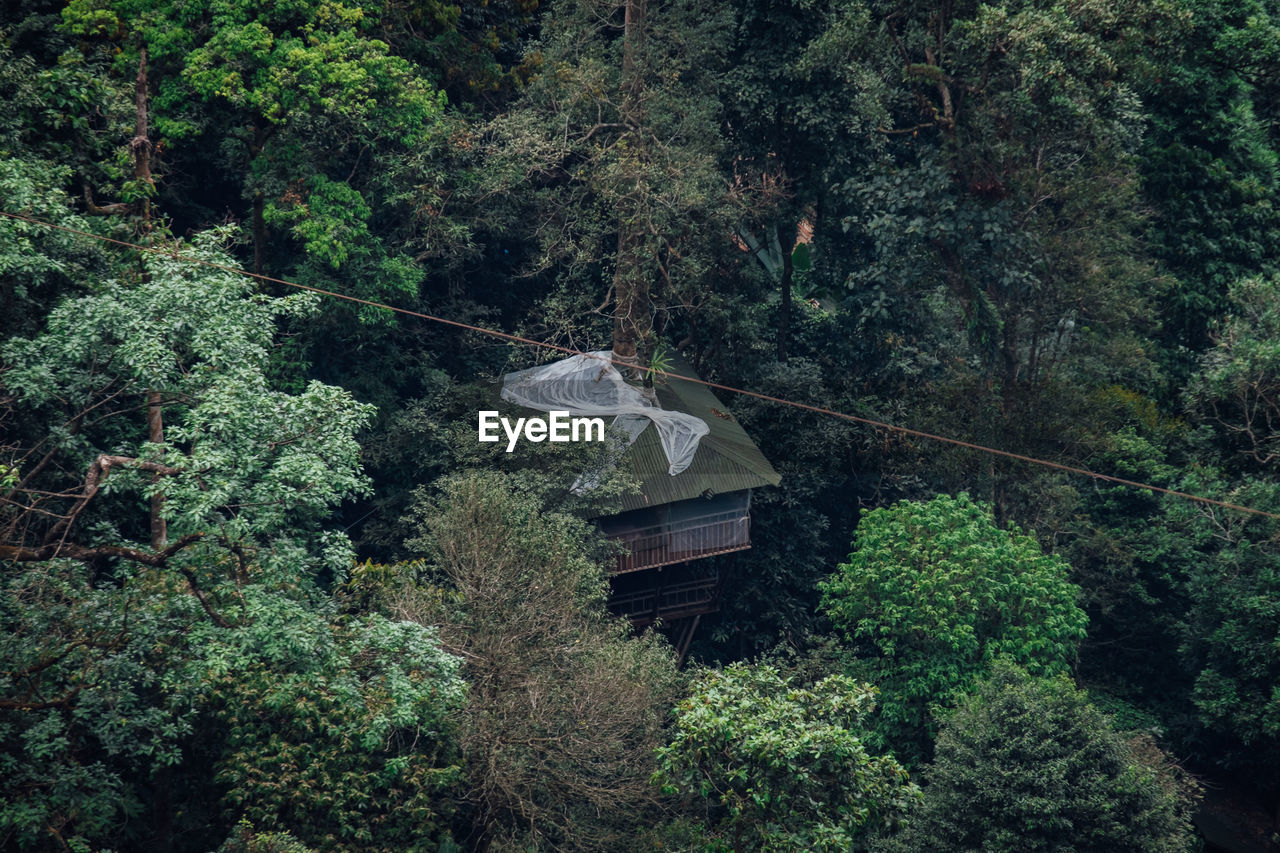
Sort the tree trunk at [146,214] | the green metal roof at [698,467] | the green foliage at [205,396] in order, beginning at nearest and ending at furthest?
the green foliage at [205,396], the tree trunk at [146,214], the green metal roof at [698,467]

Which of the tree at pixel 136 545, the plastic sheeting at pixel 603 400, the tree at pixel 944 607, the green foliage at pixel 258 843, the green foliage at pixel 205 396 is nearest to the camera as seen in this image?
the green foliage at pixel 258 843

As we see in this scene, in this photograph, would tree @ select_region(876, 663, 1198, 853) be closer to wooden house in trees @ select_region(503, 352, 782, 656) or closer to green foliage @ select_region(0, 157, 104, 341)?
wooden house in trees @ select_region(503, 352, 782, 656)

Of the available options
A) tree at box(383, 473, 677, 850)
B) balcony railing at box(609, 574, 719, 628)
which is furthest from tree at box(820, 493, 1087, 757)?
tree at box(383, 473, 677, 850)

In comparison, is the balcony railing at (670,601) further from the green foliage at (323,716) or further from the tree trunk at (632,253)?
the green foliage at (323,716)

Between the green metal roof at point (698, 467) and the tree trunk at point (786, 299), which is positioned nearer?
the green metal roof at point (698, 467)

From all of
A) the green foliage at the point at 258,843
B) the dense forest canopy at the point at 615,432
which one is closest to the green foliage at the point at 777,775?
the dense forest canopy at the point at 615,432

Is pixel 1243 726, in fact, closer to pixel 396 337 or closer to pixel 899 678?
pixel 899 678
